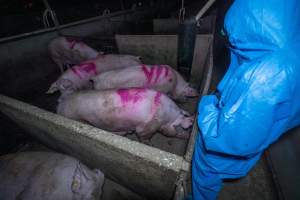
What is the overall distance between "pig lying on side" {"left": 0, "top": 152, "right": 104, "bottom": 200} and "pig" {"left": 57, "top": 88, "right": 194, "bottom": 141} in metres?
0.64

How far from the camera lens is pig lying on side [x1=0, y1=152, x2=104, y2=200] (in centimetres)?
161

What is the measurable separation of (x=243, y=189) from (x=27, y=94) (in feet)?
14.0


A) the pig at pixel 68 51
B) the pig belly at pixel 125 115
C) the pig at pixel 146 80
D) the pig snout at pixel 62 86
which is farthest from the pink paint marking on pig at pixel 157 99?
the pig at pixel 68 51

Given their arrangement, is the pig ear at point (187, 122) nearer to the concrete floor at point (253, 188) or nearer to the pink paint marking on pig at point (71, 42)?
the concrete floor at point (253, 188)

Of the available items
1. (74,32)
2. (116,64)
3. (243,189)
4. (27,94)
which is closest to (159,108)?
(243,189)

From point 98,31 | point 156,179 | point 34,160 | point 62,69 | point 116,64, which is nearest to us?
point 156,179

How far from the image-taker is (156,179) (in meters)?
1.35

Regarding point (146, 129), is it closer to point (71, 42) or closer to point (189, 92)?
point (189, 92)

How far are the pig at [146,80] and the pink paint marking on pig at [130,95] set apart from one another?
29.2 inches

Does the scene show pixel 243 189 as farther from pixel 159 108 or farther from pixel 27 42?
pixel 27 42

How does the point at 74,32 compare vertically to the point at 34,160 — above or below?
above

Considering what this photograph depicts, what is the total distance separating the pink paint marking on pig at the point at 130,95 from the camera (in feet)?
7.07

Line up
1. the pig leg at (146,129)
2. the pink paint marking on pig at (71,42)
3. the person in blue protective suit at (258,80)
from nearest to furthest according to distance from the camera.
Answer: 1. the person in blue protective suit at (258,80)
2. the pig leg at (146,129)
3. the pink paint marking on pig at (71,42)

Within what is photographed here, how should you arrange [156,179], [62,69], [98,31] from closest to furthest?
[156,179] < [62,69] < [98,31]
